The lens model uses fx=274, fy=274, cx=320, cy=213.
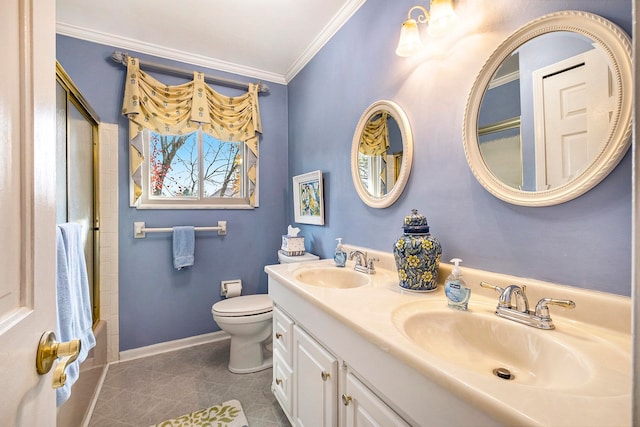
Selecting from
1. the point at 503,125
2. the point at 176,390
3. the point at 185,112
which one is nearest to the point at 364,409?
the point at 503,125

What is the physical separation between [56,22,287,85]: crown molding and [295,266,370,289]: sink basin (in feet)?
6.60

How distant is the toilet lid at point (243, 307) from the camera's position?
6.32 ft

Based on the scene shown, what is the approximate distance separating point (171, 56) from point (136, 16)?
0.41 m

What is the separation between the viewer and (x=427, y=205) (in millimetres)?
1287

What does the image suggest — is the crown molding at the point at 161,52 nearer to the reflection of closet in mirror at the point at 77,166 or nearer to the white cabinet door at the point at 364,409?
the reflection of closet in mirror at the point at 77,166

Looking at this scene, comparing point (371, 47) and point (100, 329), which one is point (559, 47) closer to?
point (371, 47)

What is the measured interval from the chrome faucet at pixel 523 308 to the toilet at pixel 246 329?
1.39m

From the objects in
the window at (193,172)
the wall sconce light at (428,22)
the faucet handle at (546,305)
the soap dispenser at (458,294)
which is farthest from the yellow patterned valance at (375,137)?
the window at (193,172)

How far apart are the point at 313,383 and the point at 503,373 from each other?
712mm

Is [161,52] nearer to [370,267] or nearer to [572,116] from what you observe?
[370,267]

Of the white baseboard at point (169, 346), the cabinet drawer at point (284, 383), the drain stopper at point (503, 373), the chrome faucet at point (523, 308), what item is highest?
the chrome faucet at point (523, 308)

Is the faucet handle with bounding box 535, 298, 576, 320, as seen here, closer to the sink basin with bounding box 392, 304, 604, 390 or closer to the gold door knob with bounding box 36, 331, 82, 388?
the sink basin with bounding box 392, 304, 604, 390

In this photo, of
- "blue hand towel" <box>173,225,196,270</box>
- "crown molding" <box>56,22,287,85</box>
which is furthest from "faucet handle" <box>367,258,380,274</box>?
"crown molding" <box>56,22,287,85</box>

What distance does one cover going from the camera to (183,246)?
225 cm
